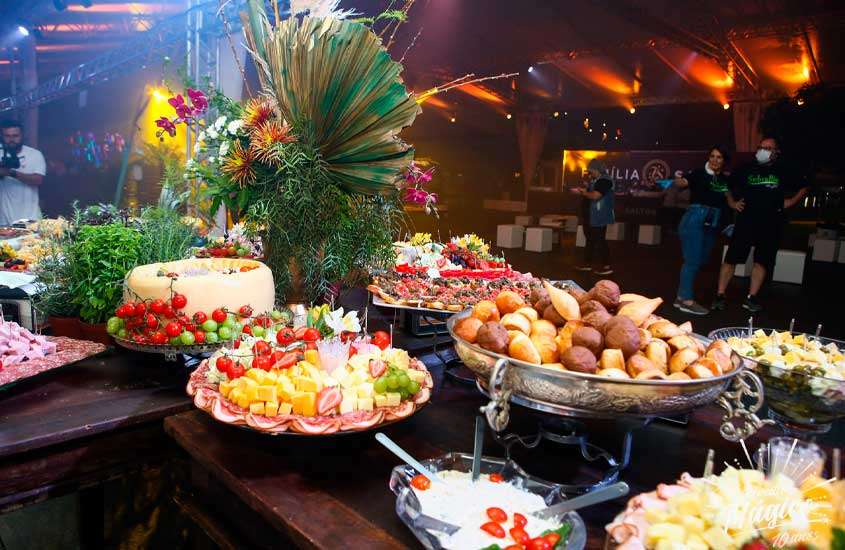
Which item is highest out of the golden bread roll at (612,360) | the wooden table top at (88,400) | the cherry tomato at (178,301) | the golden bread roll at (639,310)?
the golden bread roll at (639,310)

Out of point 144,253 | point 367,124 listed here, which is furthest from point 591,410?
point 144,253

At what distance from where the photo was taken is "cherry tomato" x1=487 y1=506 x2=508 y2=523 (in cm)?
88

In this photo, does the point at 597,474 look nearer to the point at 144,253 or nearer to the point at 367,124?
the point at 367,124

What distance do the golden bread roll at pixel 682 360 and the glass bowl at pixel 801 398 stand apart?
0.76 ft

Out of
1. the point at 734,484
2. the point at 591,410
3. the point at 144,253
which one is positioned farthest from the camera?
the point at 144,253

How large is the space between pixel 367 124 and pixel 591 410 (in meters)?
1.35

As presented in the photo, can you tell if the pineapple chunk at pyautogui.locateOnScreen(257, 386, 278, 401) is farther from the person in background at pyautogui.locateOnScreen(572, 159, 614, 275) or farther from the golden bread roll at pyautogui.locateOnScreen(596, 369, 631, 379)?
the person in background at pyautogui.locateOnScreen(572, 159, 614, 275)

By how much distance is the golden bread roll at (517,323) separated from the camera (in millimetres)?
1208

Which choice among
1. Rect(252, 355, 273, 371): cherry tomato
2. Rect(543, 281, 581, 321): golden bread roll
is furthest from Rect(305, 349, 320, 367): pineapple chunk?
Rect(543, 281, 581, 321): golden bread roll

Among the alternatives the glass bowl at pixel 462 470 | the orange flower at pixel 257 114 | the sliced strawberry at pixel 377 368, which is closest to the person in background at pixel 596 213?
the orange flower at pixel 257 114

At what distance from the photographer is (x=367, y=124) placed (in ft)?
6.57

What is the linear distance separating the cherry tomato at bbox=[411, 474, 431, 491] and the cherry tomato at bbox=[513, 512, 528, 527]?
0.16m

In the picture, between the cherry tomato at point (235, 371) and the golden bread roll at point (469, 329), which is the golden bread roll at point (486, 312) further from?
the cherry tomato at point (235, 371)

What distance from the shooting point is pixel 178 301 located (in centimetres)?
168
